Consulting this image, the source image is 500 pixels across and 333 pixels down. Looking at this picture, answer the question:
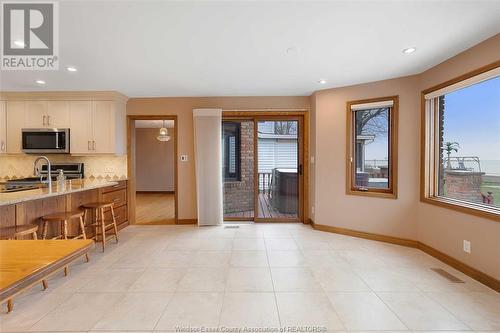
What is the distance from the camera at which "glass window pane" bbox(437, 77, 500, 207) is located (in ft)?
8.50

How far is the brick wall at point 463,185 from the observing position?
9.14 ft

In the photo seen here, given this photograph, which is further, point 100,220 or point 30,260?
point 100,220

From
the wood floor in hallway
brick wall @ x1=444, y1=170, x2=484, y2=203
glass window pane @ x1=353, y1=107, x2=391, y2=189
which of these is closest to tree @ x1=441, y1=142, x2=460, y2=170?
brick wall @ x1=444, y1=170, x2=484, y2=203

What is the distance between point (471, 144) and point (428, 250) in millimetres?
1475

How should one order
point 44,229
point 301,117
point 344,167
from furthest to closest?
A: point 301,117 < point 344,167 < point 44,229

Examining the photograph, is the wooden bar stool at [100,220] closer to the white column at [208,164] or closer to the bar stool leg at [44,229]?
the bar stool leg at [44,229]

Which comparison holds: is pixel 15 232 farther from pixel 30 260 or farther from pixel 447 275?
pixel 447 275

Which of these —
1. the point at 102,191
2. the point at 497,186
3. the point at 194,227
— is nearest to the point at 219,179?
the point at 194,227

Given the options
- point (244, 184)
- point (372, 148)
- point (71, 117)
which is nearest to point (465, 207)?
point (372, 148)

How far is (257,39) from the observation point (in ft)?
8.07

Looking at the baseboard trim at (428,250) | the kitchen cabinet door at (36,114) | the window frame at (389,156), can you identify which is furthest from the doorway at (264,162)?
the kitchen cabinet door at (36,114)

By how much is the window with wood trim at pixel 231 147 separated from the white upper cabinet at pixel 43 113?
2.87 meters

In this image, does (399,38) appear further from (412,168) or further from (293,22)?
(412,168)

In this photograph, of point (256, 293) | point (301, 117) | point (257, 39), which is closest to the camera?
point (256, 293)
